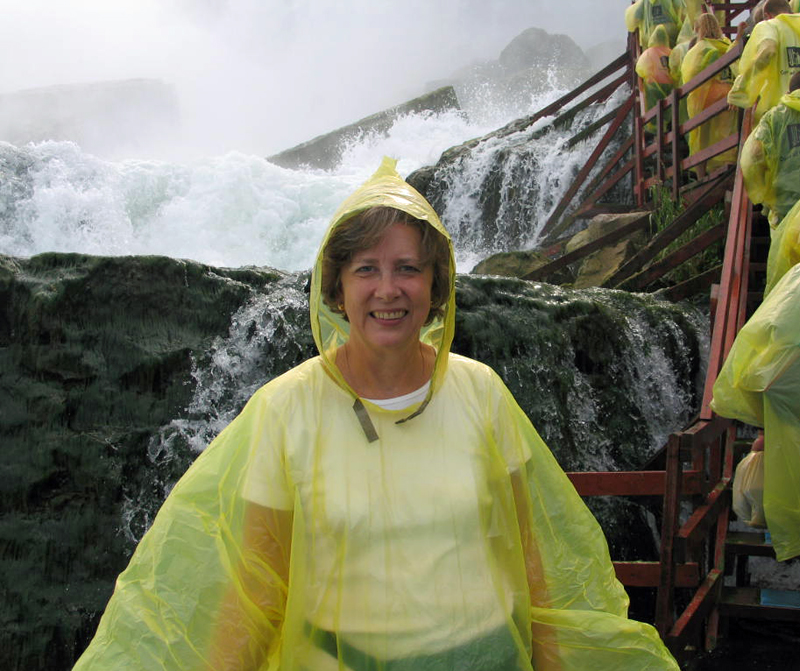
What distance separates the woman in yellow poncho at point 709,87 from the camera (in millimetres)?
8375

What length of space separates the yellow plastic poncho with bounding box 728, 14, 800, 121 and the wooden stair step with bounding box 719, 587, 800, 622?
133 inches

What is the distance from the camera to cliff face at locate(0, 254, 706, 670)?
487cm

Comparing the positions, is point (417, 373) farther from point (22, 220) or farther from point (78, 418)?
point (22, 220)

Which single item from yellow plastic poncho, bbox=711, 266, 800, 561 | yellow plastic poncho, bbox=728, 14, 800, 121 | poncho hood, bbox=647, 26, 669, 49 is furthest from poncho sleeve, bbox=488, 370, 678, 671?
poncho hood, bbox=647, 26, 669, 49

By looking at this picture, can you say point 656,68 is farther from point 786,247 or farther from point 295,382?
point 295,382

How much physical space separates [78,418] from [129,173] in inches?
425

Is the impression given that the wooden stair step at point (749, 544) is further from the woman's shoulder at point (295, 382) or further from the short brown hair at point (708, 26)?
the short brown hair at point (708, 26)

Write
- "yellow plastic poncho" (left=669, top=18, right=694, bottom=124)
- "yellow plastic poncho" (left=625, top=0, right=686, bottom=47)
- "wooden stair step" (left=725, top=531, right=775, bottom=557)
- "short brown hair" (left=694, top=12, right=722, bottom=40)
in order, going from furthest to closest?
"yellow plastic poncho" (left=625, top=0, right=686, bottom=47)
"yellow plastic poncho" (left=669, top=18, right=694, bottom=124)
"short brown hair" (left=694, top=12, right=722, bottom=40)
"wooden stair step" (left=725, top=531, right=775, bottom=557)

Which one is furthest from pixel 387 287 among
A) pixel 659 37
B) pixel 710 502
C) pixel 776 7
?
pixel 659 37

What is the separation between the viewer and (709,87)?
852 centimetres

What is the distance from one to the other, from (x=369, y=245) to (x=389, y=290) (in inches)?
3.9

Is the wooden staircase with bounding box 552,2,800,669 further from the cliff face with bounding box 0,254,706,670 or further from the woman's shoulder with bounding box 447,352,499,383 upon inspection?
the woman's shoulder with bounding box 447,352,499,383

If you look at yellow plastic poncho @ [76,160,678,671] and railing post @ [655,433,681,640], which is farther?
railing post @ [655,433,681,640]

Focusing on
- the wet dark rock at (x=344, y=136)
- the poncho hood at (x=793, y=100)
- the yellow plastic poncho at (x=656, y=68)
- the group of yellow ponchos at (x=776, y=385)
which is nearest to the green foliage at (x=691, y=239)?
the yellow plastic poncho at (x=656, y=68)
